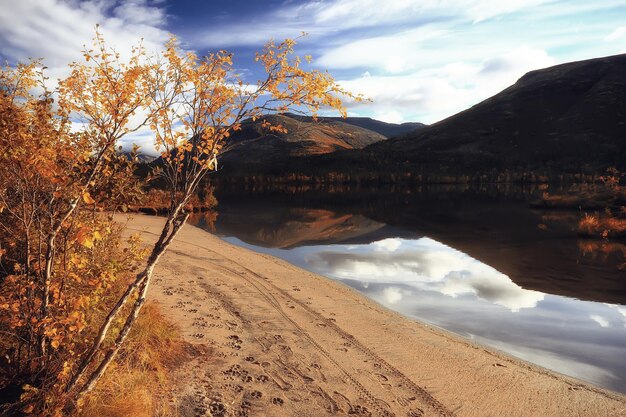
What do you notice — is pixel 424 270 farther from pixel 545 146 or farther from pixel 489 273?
pixel 545 146

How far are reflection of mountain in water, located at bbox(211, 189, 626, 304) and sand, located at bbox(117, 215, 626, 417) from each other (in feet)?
30.0

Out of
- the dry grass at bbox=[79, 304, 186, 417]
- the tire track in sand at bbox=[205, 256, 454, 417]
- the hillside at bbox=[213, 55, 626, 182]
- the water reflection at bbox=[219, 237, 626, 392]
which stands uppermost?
the hillside at bbox=[213, 55, 626, 182]

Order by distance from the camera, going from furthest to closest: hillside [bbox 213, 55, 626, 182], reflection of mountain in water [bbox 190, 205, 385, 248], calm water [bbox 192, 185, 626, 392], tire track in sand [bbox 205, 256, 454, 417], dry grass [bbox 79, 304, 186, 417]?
hillside [bbox 213, 55, 626, 182] → reflection of mountain in water [bbox 190, 205, 385, 248] → calm water [bbox 192, 185, 626, 392] → tire track in sand [bbox 205, 256, 454, 417] → dry grass [bbox 79, 304, 186, 417]

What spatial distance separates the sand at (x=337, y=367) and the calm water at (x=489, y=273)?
1789 millimetres

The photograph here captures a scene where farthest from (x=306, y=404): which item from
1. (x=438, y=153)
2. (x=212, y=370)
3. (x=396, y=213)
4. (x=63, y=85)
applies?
(x=438, y=153)

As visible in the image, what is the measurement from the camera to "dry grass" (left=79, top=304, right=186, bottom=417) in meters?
6.02

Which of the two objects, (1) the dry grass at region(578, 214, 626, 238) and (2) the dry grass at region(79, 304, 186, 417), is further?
(1) the dry grass at region(578, 214, 626, 238)

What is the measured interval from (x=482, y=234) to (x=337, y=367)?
89.9ft

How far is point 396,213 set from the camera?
48812 millimetres

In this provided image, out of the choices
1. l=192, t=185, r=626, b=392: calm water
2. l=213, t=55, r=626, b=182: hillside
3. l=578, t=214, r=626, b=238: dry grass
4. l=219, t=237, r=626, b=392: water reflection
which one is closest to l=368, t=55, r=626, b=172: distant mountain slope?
l=213, t=55, r=626, b=182: hillside

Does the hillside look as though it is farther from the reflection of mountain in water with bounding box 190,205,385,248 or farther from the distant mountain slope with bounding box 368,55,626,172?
the reflection of mountain in water with bounding box 190,205,385,248

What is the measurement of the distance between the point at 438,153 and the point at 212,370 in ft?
617

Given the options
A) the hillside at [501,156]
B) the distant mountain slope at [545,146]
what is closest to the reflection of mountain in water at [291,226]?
the hillside at [501,156]

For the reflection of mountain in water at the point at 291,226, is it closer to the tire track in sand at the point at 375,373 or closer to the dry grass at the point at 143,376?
the tire track in sand at the point at 375,373
